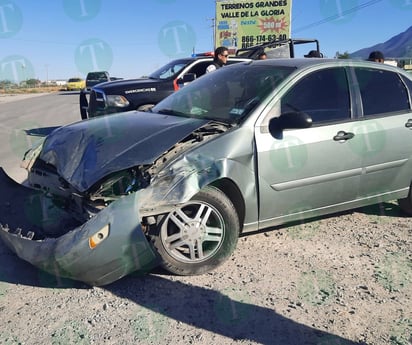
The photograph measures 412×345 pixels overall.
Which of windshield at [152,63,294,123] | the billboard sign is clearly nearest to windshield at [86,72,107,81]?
the billboard sign

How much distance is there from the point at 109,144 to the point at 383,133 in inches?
98.3

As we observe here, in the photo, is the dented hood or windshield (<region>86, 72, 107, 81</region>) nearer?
the dented hood

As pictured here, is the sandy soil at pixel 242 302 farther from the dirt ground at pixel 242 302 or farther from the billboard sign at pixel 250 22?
the billboard sign at pixel 250 22

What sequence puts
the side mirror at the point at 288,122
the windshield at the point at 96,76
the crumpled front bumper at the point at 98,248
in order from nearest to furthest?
1. the crumpled front bumper at the point at 98,248
2. the side mirror at the point at 288,122
3. the windshield at the point at 96,76

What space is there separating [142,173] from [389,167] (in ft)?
8.04

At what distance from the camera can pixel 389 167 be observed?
4.20m

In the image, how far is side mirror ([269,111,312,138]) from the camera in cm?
350

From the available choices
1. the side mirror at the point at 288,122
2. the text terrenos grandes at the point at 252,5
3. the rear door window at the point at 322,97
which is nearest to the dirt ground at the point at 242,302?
the side mirror at the point at 288,122

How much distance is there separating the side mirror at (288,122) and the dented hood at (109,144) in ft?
1.86

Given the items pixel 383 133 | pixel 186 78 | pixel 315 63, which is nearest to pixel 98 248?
pixel 315 63

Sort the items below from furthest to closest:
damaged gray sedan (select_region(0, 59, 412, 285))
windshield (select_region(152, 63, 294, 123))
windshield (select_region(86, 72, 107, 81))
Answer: windshield (select_region(86, 72, 107, 81))
windshield (select_region(152, 63, 294, 123))
damaged gray sedan (select_region(0, 59, 412, 285))

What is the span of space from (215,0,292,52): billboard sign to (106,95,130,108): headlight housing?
1853cm

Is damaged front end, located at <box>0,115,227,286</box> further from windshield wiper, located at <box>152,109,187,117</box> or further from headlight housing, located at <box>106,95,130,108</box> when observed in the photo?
headlight housing, located at <box>106,95,130,108</box>

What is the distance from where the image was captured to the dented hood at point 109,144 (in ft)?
10.4
